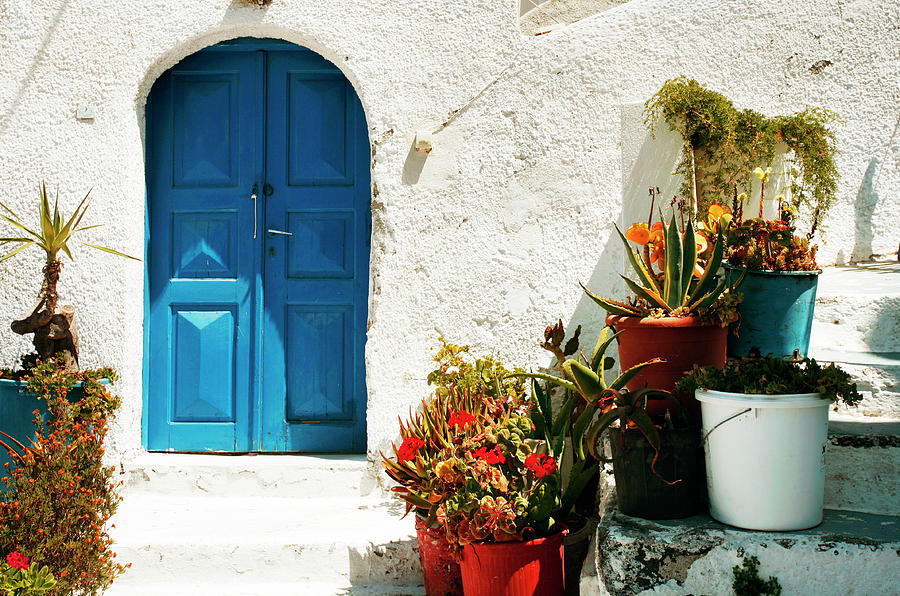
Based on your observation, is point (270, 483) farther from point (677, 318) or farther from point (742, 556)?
point (742, 556)

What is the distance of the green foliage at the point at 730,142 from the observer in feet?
12.9

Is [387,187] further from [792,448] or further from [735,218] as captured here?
[792,448]

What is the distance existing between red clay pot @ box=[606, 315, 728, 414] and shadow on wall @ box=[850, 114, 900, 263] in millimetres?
1753

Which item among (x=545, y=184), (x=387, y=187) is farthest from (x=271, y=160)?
(x=545, y=184)

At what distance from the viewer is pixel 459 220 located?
417 cm

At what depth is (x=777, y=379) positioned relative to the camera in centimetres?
258

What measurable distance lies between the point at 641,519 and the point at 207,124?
3.10 m

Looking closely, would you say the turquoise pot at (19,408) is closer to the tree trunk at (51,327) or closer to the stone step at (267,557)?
the tree trunk at (51,327)

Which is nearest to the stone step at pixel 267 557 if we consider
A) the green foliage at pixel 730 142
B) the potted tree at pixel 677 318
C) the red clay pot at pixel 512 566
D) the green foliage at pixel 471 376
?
the red clay pot at pixel 512 566

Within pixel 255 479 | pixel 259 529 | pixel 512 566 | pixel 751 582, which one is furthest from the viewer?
pixel 255 479

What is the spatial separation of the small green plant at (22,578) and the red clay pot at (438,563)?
4.39 ft

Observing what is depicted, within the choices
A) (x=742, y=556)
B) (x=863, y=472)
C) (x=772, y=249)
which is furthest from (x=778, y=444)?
(x=772, y=249)

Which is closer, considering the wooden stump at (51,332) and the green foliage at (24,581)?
the green foliage at (24,581)

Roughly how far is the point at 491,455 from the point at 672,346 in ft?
2.62
